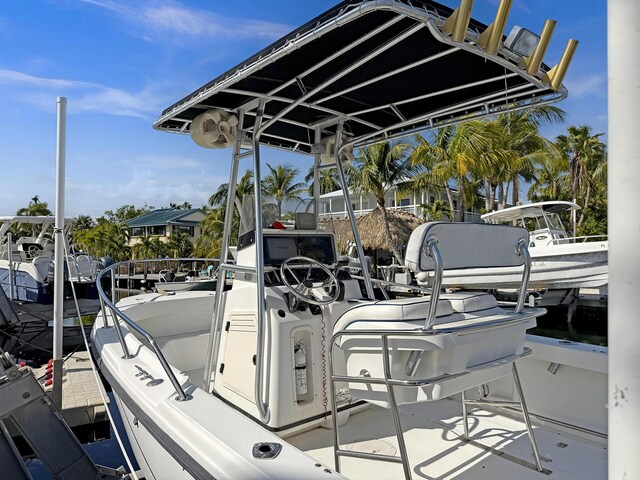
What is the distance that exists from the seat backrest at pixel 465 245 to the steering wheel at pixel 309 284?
3.35 feet

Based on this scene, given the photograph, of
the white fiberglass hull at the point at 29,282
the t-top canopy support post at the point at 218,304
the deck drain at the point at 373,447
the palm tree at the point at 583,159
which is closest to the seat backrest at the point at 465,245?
the deck drain at the point at 373,447

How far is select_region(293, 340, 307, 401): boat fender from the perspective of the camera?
9.32 ft

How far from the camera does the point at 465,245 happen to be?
6.29 feet

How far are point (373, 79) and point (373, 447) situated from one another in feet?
7.57

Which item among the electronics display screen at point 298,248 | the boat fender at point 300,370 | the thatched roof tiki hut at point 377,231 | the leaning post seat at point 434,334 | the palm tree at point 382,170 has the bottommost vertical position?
the boat fender at point 300,370

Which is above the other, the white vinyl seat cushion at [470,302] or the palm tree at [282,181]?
the palm tree at [282,181]

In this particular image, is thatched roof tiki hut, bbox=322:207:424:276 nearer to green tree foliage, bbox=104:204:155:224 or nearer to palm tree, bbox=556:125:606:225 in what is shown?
palm tree, bbox=556:125:606:225

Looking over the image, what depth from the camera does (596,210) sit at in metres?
25.0

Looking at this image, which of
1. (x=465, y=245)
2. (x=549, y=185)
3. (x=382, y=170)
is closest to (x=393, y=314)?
(x=465, y=245)

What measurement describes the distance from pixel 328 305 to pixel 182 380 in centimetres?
109

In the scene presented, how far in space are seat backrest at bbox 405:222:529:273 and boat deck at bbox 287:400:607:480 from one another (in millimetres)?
1182

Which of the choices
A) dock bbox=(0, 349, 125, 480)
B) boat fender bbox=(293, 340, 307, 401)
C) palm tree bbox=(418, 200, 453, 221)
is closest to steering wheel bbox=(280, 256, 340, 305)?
boat fender bbox=(293, 340, 307, 401)

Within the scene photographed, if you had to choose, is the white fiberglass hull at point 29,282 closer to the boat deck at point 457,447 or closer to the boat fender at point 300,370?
the boat fender at point 300,370

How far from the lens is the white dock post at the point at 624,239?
2.44 ft
